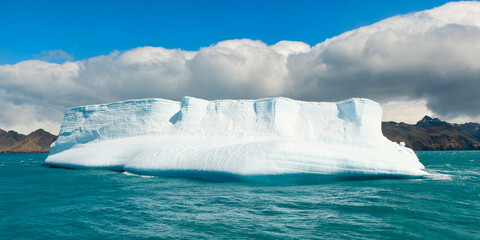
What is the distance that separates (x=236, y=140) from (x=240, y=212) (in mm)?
10770

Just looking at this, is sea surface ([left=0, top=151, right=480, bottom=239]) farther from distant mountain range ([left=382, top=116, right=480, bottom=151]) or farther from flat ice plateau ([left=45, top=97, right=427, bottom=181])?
distant mountain range ([left=382, top=116, right=480, bottom=151])

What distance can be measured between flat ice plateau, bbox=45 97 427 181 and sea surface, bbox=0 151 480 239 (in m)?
1.79

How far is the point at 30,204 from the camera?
8.64 metres

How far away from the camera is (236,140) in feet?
59.5

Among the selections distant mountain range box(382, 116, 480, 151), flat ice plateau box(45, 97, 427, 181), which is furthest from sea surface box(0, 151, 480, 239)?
distant mountain range box(382, 116, 480, 151)

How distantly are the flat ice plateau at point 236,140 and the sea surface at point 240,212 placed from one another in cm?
179

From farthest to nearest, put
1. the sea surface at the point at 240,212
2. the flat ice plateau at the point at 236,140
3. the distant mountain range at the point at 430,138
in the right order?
the distant mountain range at the point at 430,138 < the flat ice plateau at the point at 236,140 < the sea surface at the point at 240,212

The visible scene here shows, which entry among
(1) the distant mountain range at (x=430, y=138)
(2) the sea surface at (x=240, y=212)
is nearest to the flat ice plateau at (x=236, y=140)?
(2) the sea surface at (x=240, y=212)

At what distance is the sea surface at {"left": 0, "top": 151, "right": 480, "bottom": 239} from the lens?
5.98 meters

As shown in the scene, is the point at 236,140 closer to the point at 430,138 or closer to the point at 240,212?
the point at 240,212

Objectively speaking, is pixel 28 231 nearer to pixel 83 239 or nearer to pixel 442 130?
pixel 83 239

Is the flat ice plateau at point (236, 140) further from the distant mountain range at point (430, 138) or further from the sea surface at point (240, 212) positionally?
the distant mountain range at point (430, 138)

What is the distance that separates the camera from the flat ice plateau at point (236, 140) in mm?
12875

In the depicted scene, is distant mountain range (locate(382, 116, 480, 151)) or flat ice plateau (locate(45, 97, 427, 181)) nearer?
flat ice plateau (locate(45, 97, 427, 181))
